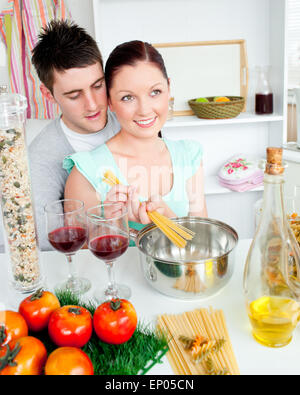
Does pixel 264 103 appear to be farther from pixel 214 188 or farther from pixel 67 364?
pixel 67 364

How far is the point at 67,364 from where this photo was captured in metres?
0.62

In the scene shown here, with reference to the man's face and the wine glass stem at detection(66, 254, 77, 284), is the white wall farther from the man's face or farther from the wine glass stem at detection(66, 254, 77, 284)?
the wine glass stem at detection(66, 254, 77, 284)

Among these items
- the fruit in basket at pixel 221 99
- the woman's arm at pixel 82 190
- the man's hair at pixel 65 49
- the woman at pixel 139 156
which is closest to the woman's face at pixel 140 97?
the woman at pixel 139 156

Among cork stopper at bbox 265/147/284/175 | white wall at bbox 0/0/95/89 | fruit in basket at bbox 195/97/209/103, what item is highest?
white wall at bbox 0/0/95/89

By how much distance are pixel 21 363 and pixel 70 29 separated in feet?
3.92

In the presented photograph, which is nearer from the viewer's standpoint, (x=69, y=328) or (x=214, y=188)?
(x=69, y=328)

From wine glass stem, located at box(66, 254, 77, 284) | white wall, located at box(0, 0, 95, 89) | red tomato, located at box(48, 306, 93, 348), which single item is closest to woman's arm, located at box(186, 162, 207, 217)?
wine glass stem, located at box(66, 254, 77, 284)

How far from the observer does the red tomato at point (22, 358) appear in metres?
0.61

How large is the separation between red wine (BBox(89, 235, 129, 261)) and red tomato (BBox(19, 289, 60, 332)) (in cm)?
15

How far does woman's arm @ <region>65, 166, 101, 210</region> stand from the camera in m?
1.52

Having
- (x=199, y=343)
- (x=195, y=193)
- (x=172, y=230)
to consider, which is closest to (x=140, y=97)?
(x=195, y=193)

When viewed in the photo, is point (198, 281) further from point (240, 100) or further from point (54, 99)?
point (240, 100)

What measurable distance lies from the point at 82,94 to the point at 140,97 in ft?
0.73

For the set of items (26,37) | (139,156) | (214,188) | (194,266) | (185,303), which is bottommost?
(214,188)
